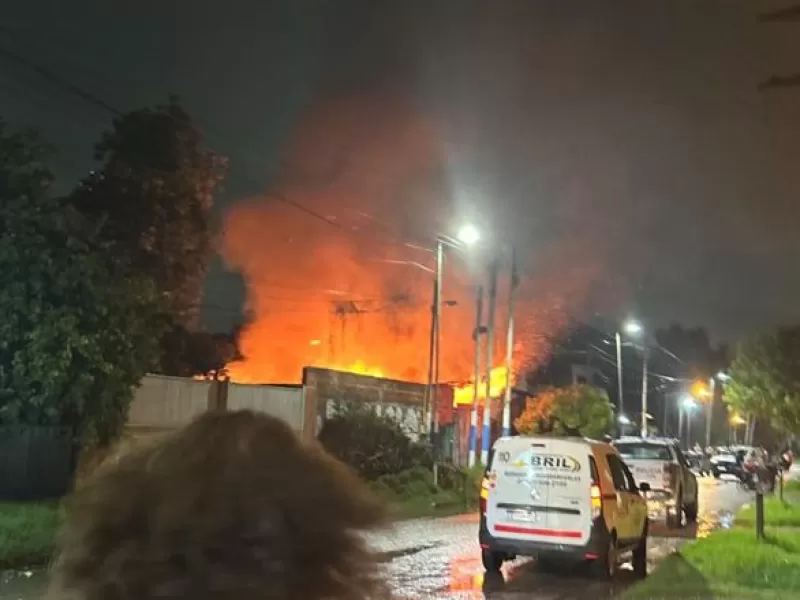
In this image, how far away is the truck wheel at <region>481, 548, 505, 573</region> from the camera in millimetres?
13086

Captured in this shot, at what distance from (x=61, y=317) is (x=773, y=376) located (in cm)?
2297

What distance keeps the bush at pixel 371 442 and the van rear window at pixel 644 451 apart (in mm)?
6415

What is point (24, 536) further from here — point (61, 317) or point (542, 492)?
point (542, 492)

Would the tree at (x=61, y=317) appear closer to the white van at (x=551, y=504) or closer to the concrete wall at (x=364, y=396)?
the white van at (x=551, y=504)

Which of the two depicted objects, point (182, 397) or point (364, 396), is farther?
point (364, 396)

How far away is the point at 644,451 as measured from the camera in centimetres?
2120

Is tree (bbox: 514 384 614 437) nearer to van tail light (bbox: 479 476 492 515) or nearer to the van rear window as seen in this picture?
the van rear window

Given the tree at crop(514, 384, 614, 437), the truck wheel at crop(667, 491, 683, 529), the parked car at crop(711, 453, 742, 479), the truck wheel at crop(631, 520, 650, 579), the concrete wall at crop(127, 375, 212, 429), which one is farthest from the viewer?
the parked car at crop(711, 453, 742, 479)

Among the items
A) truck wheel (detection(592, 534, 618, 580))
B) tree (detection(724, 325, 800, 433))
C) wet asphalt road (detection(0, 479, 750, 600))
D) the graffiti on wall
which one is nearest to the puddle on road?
wet asphalt road (detection(0, 479, 750, 600))

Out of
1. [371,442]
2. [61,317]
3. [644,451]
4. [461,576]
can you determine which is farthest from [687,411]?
[61,317]

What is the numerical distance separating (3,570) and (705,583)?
8.22 metres

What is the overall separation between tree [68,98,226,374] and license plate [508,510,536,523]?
10926mm

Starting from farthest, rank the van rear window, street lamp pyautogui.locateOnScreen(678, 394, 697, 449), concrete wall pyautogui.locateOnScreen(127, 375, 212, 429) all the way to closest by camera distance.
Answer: street lamp pyautogui.locateOnScreen(678, 394, 697, 449) < the van rear window < concrete wall pyautogui.locateOnScreen(127, 375, 212, 429)

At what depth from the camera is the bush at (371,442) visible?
24891 mm
